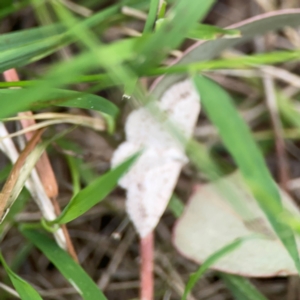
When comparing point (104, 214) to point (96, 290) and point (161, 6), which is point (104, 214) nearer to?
point (96, 290)

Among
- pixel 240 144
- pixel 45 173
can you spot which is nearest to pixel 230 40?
pixel 240 144

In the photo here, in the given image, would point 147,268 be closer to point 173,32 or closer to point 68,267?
point 68,267

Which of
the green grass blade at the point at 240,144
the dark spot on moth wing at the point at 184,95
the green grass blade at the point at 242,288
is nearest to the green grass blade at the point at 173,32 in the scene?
the green grass blade at the point at 240,144

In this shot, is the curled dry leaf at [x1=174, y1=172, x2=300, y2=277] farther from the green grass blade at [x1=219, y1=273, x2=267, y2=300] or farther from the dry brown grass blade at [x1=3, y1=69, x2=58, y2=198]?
the dry brown grass blade at [x1=3, y1=69, x2=58, y2=198]

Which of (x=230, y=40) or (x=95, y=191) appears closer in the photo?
(x=95, y=191)

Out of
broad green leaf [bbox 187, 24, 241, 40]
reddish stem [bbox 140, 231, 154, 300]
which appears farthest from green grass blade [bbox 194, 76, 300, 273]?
reddish stem [bbox 140, 231, 154, 300]

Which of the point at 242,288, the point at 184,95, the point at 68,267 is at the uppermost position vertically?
the point at 184,95

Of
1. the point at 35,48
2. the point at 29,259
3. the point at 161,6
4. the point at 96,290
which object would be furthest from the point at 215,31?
the point at 29,259
